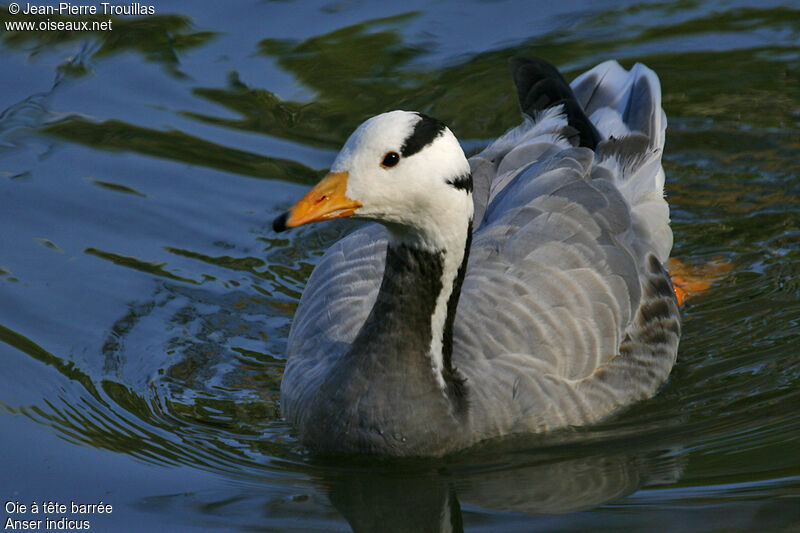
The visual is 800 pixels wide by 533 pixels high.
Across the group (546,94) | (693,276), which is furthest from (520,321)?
(546,94)

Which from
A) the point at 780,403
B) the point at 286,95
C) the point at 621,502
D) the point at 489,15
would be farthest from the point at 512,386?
the point at 489,15

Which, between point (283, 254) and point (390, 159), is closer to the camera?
point (390, 159)

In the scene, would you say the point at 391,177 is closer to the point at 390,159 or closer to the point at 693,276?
the point at 390,159

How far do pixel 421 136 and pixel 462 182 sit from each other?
34 centimetres

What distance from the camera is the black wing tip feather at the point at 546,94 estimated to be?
8672mm

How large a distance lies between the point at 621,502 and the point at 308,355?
1974 mm

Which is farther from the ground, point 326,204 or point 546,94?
point 326,204

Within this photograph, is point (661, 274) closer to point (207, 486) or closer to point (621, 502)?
point (621, 502)

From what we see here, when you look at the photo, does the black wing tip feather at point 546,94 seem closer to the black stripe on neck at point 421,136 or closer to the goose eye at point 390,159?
the black stripe on neck at point 421,136

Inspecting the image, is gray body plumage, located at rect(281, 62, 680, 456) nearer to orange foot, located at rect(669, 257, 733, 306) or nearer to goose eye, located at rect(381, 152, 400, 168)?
orange foot, located at rect(669, 257, 733, 306)

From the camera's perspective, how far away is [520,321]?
691 centimetres

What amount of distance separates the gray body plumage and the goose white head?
769 mm

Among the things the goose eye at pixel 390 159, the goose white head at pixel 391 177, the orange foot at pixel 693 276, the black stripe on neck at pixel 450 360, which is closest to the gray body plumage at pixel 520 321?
the black stripe on neck at pixel 450 360

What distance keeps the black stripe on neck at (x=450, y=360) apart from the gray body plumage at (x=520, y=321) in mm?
26
